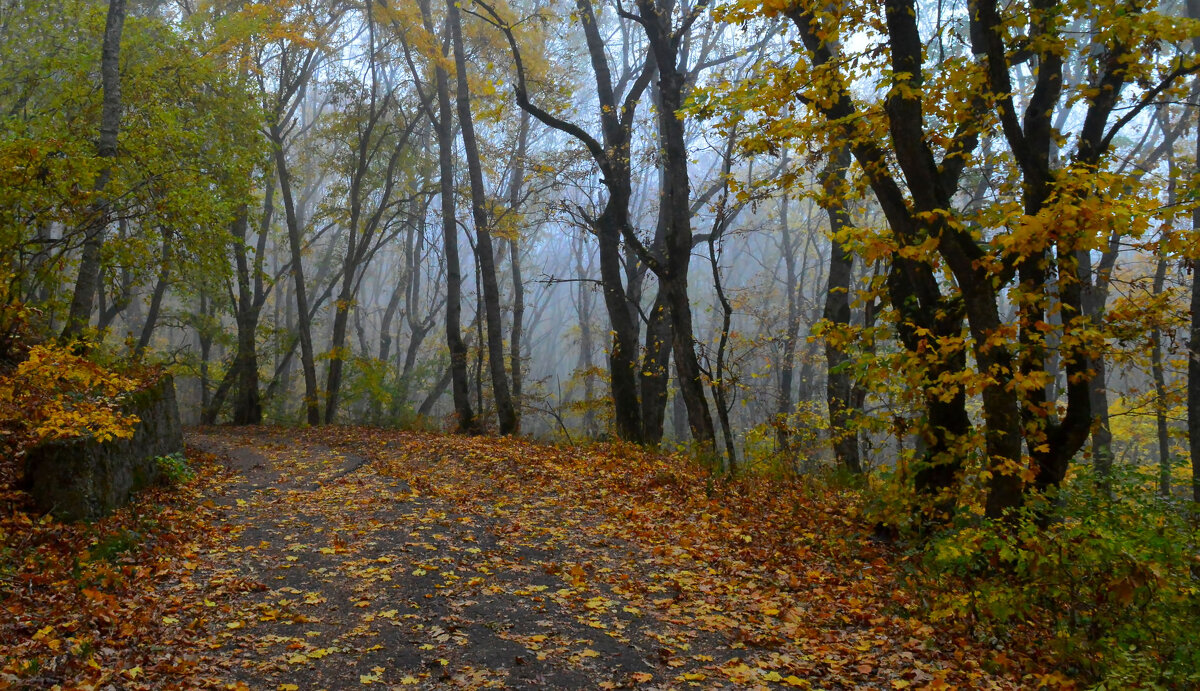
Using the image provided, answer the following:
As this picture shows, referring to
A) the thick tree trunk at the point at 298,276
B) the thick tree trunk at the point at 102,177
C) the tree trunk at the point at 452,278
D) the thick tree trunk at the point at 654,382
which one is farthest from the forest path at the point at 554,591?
the thick tree trunk at the point at 298,276

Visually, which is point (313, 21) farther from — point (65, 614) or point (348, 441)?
point (65, 614)

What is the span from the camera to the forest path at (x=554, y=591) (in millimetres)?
4078

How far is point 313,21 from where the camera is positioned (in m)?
17.4

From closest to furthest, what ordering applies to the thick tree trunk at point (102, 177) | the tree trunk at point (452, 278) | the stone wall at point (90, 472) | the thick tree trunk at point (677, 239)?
the stone wall at point (90, 472)
the thick tree trunk at point (102, 177)
the thick tree trunk at point (677, 239)
the tree trunk at point (452, 278)

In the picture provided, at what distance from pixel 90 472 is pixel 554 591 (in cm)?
420

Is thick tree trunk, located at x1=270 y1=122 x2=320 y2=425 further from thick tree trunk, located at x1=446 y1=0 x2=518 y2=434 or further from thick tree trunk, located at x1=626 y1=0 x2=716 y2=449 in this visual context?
thick tree trunk, located at x1=626 y1=0 x2=716 y2=449

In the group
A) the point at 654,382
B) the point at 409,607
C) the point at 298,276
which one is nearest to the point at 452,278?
the point at 654,382

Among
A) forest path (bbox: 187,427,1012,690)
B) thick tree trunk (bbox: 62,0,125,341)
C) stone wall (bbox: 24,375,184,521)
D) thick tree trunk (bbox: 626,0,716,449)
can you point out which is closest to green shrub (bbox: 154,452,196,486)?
stone wall (bbox: 24,375,184,521)

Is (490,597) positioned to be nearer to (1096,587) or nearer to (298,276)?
(1096,587)

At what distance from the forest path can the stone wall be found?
2.98 feet

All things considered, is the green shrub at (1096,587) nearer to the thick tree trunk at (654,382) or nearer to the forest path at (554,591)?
the forest path at (554,591)

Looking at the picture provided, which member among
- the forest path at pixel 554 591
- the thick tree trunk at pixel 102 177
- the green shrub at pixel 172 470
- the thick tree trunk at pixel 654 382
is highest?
the thick tree trunk at pixel 102 177

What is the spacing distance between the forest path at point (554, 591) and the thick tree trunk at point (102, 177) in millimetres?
2922

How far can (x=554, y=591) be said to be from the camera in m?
5.22
